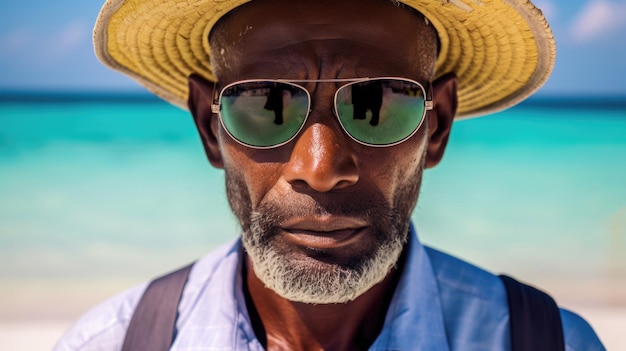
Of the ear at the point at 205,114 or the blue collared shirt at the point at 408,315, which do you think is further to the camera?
the ear at the point at 205,114

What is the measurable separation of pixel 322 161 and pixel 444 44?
0.54 m

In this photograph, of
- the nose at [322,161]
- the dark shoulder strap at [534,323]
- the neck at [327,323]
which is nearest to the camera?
the nose at [322,161]

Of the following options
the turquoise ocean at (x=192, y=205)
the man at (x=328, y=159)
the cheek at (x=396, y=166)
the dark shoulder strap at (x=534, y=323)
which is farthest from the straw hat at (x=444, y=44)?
the turquoise ocean at (x=192, y=205)

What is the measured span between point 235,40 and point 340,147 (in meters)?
0.35

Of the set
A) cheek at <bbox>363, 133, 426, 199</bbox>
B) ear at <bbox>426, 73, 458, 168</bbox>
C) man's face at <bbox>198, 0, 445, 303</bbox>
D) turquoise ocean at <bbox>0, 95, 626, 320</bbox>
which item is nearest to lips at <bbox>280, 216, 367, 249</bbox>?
man's face at <bbox>198, 0, 445, 303</bbox>

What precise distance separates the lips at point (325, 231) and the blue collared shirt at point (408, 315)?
0.26 meters

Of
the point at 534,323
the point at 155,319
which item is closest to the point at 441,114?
the point at 534,323

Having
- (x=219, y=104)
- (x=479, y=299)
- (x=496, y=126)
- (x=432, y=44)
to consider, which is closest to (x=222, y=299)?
(x=219, y=104)

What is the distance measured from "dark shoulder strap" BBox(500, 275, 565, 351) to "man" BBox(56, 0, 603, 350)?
0.11 feet

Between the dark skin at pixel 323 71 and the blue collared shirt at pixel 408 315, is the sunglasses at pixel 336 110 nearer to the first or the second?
the dark skin at pixel 323 71

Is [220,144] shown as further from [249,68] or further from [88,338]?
[88,338]

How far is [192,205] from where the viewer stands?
26.1 ft

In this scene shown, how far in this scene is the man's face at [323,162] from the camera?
1488 mm

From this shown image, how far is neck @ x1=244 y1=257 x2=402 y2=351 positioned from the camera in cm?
171
